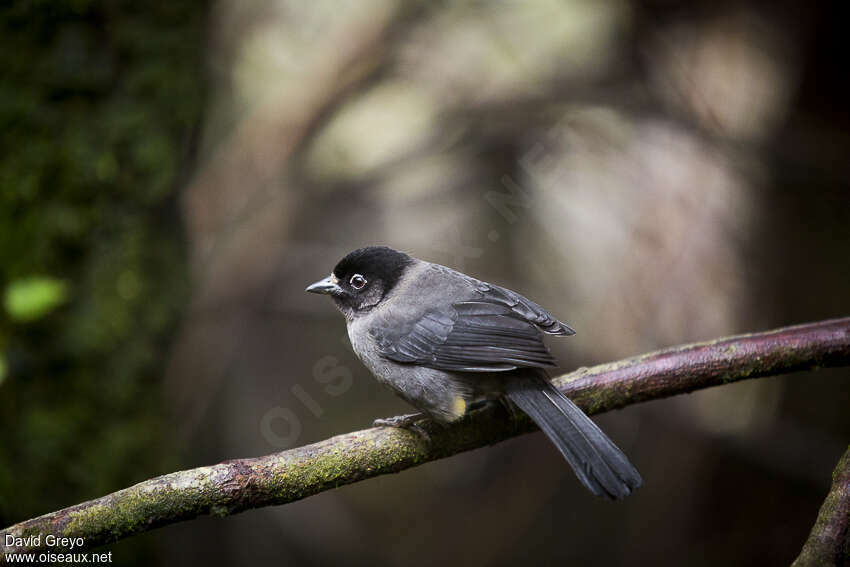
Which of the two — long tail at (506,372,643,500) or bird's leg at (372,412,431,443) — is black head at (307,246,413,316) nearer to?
bird's leg at (372,412,431,443)

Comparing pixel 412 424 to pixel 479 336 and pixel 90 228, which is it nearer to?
pixel 479 336

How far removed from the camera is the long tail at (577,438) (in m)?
2.01

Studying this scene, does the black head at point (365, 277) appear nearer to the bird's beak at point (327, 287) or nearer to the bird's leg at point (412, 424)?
the bird's beak at point (327, 287)

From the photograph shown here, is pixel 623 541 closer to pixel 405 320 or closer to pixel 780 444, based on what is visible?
pixel 780 444

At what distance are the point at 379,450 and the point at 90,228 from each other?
2.41 meters

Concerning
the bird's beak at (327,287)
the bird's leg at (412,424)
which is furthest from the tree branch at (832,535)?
the bird's beak at (327,287)

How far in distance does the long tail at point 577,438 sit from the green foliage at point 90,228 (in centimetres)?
219

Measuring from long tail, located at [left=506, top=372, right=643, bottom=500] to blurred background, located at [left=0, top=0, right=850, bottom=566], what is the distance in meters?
2.02

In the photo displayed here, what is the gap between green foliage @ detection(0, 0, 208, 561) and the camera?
3.50 metres

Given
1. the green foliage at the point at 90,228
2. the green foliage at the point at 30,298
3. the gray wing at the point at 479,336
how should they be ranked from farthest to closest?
the green foliage at the point at 90,228
the green foliage at the point at 30,298
the gray wing at the point at 479,336

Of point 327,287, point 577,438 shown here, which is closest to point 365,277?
point 327,287

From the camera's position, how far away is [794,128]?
433 cm

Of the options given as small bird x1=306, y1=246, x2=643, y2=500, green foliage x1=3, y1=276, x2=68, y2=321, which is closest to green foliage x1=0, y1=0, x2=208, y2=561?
green foliage x1=3, y1=276, x2=68, y2=321

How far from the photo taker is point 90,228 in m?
3.77
